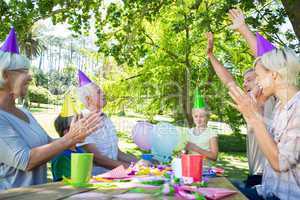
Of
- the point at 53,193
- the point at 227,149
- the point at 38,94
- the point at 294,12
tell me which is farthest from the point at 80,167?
the point at 38,94

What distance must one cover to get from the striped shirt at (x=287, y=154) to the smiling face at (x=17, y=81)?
1480 mm

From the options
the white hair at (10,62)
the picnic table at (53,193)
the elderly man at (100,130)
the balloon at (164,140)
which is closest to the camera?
the picnic table at (53,193)

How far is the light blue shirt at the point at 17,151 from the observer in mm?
2182

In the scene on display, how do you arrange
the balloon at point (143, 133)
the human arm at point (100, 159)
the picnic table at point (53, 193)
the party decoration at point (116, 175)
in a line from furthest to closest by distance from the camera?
the human arm at point (100, 159) → the balloon at point (143, 133) → the party decoration at point (116, 175) → the picnic table at point (53, 193)

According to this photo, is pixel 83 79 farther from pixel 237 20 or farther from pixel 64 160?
pixel 237 20

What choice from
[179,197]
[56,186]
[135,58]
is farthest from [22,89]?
[135,58]

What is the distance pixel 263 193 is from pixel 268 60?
0.77m

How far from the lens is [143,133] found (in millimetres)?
2697

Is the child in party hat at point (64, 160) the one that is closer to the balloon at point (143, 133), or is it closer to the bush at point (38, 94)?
the balloon at point (143, 133)

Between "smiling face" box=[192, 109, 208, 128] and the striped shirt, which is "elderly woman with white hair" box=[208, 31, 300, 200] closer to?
the striped shirt

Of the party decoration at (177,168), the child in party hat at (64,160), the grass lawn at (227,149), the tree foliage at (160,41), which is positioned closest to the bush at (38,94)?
the grass lawn at (227,149)

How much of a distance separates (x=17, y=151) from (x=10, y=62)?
53 cm

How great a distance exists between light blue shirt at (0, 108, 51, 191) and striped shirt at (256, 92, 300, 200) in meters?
1.33

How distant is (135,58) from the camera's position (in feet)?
29.1
